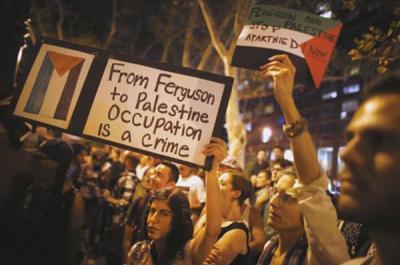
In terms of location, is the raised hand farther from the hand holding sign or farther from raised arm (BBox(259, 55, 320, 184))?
raised arm (BBox(259, 55, 320, 184))

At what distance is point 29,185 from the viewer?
335 centimetres

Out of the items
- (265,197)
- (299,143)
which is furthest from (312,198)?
(265,197)

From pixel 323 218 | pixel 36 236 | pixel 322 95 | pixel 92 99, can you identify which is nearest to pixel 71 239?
pixel 36 236

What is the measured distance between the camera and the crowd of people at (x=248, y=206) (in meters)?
1.50

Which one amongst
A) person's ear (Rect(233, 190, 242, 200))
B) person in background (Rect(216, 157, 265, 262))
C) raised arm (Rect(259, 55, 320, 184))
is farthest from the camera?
person in background (Rect(216, 157, 265, 262))

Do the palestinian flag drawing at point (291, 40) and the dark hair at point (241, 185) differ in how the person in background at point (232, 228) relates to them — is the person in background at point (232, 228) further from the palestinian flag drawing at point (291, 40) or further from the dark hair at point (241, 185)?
the palestinian flag drawing at point (291, 40)

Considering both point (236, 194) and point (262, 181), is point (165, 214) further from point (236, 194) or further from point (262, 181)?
point (262, 181)

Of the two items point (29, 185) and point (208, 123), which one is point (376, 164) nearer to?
point (208, 123)

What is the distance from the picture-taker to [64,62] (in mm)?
3682

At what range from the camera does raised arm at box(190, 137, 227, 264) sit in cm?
332

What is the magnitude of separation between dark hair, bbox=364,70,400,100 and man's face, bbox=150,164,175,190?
3407 mm

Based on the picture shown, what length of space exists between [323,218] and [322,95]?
29.3 m

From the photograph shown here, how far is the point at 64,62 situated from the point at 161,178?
1808mm

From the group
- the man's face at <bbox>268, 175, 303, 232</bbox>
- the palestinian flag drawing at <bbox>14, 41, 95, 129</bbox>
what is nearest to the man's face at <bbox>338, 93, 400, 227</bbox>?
the man's face at <bbox>268, 175, 303, 232</bbox>
